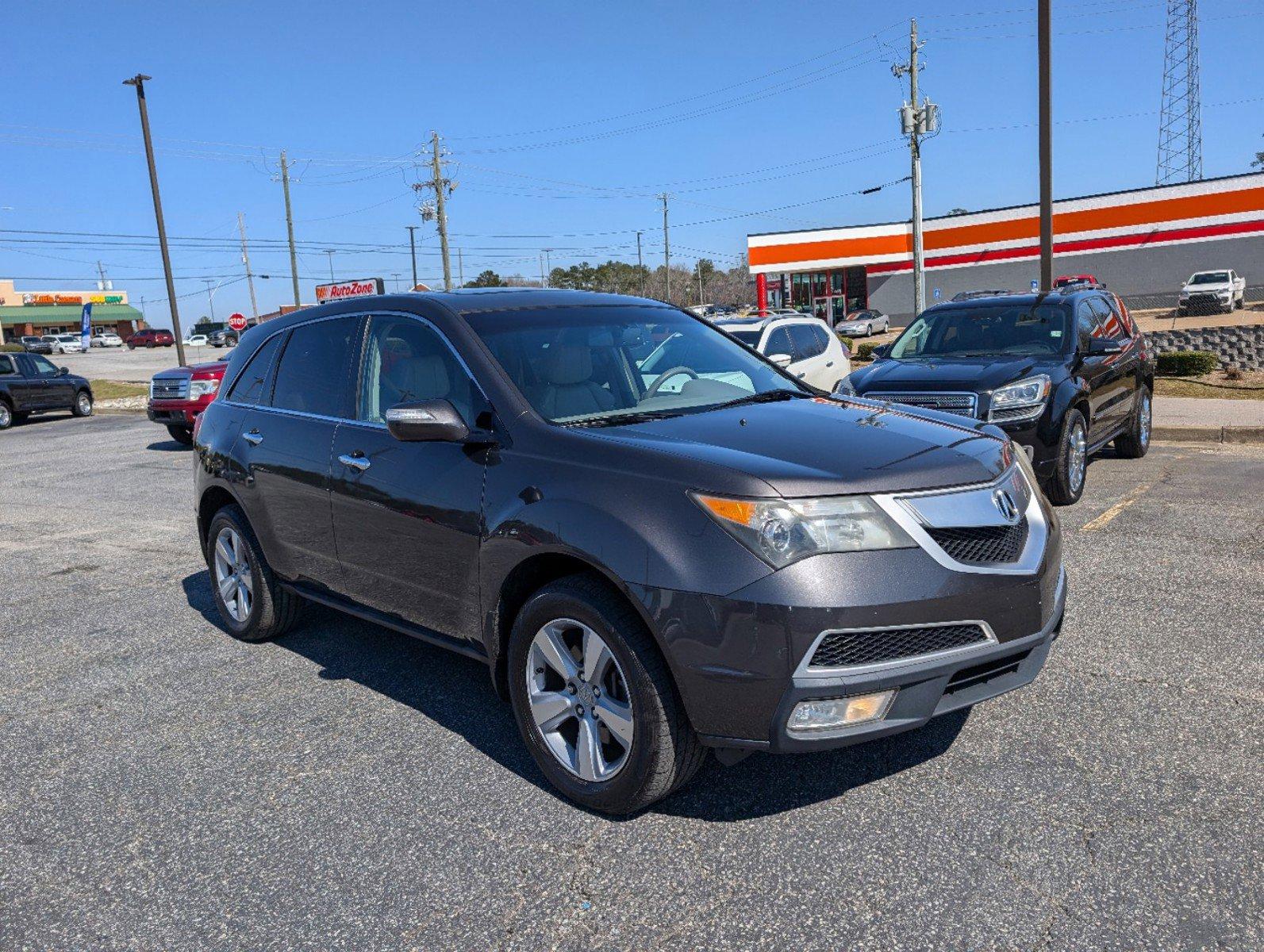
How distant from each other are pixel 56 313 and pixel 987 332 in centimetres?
11645

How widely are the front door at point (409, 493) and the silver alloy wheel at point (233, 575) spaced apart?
3.82 ft

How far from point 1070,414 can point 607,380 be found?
5210 millimetres

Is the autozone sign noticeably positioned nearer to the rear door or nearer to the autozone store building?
the autozone store building

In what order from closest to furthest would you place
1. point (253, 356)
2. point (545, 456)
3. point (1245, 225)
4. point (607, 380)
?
1. point (545, 456)
2. point (607, 380)
3. point (253, 356)
4. point (1245, 225)

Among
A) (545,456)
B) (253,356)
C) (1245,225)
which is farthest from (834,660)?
(1245,225)

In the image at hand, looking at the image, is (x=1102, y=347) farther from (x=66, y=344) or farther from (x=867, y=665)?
(x=66, y=344)

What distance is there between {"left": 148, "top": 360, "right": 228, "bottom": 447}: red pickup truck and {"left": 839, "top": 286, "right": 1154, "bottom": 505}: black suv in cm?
1038

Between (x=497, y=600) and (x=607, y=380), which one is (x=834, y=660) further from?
(x=607, y=380)

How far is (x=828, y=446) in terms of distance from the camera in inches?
132

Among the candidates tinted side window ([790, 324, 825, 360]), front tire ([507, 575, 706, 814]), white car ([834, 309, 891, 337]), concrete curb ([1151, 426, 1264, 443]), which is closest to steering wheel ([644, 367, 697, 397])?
front tire ([507, 575, 706, 814])

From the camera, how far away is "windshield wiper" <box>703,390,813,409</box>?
161 inches

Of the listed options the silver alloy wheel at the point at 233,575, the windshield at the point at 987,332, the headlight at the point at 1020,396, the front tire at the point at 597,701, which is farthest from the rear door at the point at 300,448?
the windshield at the point at 987,332

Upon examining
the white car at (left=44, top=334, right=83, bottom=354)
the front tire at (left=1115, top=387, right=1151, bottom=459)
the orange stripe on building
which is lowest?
the front tire at (left=1115, top=387, right=1151, bottom=459)

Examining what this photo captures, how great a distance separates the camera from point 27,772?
13.1 feet
